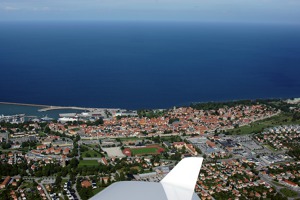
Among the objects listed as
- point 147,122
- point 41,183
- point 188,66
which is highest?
point 188,66

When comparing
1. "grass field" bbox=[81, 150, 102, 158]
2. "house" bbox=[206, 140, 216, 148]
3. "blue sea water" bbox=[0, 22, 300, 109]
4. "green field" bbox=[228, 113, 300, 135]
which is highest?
"blue sea water" bbox=[0, 22, 300, 109]

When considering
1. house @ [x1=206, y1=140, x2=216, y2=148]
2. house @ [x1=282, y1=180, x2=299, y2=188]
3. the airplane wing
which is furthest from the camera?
house @ [x1=206, y1=140, x2=216, y2=148]

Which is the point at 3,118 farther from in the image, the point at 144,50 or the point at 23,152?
the point at 144,50

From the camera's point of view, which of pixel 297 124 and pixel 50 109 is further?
pixel 50 109

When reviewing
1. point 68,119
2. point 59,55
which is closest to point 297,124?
point 68,119

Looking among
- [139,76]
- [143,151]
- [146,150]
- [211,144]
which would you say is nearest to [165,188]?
[143,151]

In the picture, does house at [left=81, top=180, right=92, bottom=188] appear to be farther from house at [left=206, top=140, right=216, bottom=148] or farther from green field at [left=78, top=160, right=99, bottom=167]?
house at [left=206, top=140, right=216, bottom=148]

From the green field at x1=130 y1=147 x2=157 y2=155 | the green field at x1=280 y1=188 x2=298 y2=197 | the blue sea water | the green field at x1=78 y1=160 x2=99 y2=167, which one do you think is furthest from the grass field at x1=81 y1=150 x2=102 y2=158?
the blue sea water

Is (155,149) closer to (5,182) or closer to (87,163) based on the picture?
(87,163)
